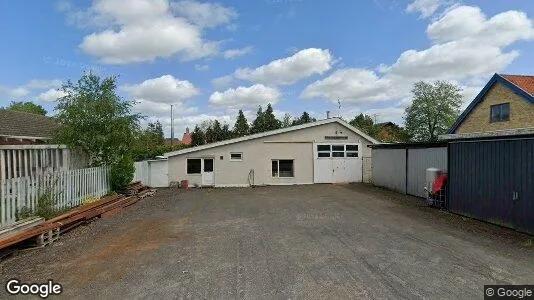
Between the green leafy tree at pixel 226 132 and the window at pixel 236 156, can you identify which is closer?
the window at pixel 236 156

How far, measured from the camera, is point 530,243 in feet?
24.2

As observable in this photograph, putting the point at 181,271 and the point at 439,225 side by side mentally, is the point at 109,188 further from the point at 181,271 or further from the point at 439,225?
the point at 439,225

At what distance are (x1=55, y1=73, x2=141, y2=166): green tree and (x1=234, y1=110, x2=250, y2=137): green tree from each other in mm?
36133

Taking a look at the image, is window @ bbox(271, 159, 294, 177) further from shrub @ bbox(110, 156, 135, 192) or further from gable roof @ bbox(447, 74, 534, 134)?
gable roof @ bbox(447, 74, 534, 134)

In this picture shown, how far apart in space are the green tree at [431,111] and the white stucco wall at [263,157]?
27.1m

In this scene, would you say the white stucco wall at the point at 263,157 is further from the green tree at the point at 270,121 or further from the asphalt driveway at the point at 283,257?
the green tree at the point at 270,121

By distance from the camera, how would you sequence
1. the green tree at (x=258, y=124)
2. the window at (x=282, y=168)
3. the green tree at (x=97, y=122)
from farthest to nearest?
the green tree at (x=258, y=124)
the window at (x=282, y=168)
the green tree at (x=97, y=122)

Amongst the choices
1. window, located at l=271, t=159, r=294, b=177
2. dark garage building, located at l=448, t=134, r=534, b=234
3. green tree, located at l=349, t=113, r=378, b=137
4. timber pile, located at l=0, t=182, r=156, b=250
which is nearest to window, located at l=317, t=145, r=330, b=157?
window, located at l=271, t=159, r=294, b=177

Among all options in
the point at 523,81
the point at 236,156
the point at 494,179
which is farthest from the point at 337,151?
the point at 494,179


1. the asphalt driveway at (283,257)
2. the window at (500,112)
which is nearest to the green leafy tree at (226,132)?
the window at (500,112)

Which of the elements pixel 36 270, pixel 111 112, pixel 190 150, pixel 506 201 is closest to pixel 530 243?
pixel 506 201

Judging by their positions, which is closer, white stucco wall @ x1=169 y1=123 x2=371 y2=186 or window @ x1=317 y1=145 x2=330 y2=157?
white stucco wall @ x1=169 y1=123 x2=371 y2=186

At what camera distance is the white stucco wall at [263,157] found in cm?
2112

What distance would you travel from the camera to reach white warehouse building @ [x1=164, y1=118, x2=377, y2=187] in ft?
69.4
